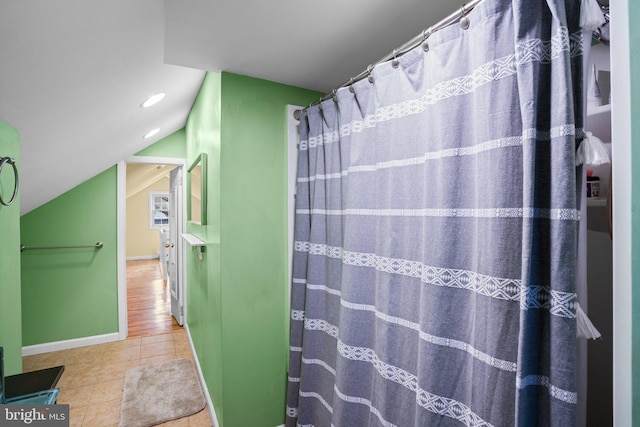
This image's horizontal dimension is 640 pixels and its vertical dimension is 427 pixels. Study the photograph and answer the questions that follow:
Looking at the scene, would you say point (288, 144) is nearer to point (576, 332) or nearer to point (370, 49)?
point (370, 49)

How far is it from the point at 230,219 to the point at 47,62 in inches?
37.1

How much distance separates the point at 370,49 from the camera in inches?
53.6

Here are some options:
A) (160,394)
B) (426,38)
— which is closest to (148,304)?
(160,394)

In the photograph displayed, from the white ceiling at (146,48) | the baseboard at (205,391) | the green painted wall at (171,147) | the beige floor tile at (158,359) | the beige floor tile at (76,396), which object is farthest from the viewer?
the green painted wall at (171,147)

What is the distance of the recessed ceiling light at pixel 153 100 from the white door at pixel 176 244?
155 cm

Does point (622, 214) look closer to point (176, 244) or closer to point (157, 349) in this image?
point (157, 349)

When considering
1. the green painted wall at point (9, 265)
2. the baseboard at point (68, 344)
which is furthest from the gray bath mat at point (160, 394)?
the green painted wall at point (9, 265)

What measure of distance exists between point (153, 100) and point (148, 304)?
358 cm

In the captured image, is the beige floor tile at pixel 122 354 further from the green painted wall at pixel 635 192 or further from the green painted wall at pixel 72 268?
the green painted wall at pixel 635 192

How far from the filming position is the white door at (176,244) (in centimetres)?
346

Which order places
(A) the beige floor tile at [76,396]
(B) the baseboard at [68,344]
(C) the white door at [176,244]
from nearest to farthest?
(A) the beige floor tile at [76,396] < (B) the baseboard at [68,344] < (C) the white door at [176,244]

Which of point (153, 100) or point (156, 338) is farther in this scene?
point (156, 338)

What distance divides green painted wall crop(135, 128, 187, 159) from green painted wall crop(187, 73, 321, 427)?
1949mm

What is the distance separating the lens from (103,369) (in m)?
2.66
